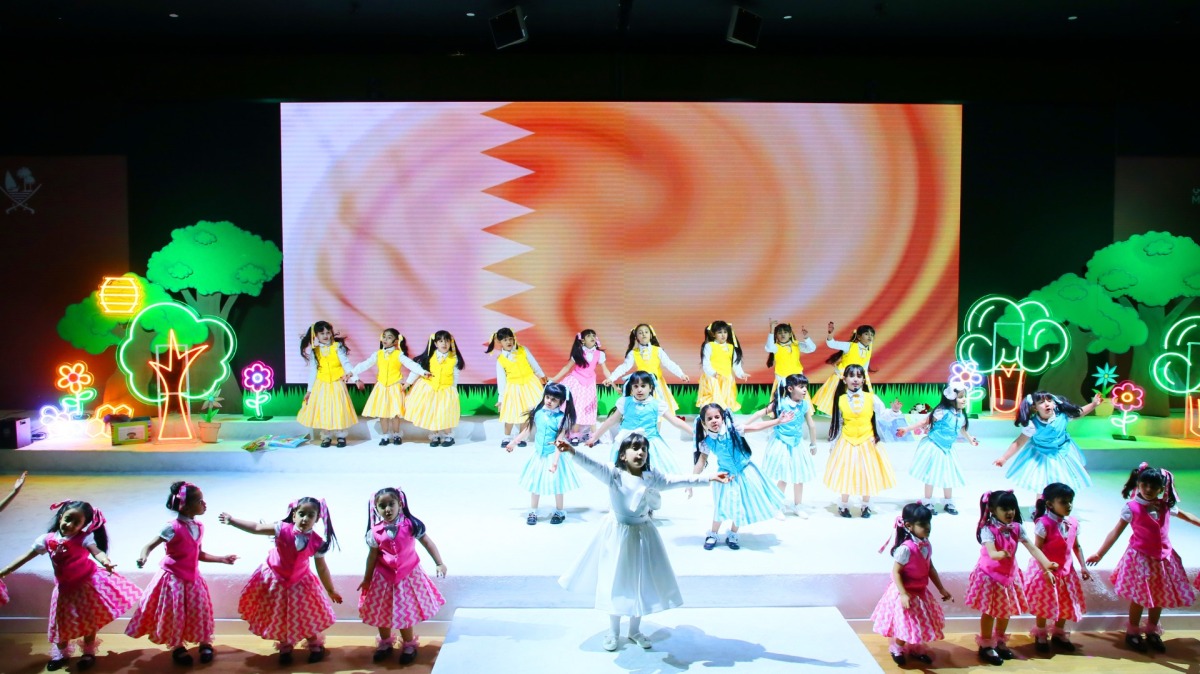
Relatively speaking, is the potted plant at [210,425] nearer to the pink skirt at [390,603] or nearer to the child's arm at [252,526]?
the child's arm at [252,526]

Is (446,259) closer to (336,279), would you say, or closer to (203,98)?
(336,279)

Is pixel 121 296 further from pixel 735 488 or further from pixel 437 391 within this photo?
pixel 735 488

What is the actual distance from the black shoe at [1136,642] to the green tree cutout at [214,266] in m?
7.58

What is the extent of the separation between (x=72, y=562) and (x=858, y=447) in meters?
4.64

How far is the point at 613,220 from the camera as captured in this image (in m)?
8.96

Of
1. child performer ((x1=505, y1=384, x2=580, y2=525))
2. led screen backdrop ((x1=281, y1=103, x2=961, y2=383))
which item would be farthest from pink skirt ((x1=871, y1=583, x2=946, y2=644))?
led screen backdrop ((x1=281, y1=103, x2=961, y2=383))

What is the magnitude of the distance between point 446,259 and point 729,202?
2.88 m

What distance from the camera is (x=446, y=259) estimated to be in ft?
29.5

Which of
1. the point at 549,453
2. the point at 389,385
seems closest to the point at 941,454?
the point at 549,453

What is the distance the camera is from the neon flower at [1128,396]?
313 inches

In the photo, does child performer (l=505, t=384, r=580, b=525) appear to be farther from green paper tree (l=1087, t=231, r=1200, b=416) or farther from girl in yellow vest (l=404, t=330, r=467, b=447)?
green paper tree (l=1087, t=231, r=1200, b=416)

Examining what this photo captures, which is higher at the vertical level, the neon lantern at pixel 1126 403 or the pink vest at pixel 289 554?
the neon lantern at pixel 1126 403

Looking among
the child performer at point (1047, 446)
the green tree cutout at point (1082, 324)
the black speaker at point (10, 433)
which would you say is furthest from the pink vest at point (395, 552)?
the green tree cutout at point (1082, 324)

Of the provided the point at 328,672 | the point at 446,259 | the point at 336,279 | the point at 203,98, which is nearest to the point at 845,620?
the point at 328,672
